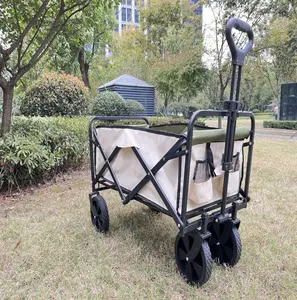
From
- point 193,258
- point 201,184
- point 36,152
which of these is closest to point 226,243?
point 193,258

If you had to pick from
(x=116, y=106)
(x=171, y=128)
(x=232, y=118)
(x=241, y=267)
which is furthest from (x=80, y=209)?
(x=116, y=106)

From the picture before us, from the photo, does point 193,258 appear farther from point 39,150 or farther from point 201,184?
point 39,150

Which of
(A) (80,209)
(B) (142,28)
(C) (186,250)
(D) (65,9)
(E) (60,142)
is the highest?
(B) (142,28)

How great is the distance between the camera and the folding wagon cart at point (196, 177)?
4.46 ft

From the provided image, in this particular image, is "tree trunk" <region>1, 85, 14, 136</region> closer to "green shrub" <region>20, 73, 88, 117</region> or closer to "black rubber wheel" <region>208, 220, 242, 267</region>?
"green shrub" <region>20, 73, 88, 117</region>

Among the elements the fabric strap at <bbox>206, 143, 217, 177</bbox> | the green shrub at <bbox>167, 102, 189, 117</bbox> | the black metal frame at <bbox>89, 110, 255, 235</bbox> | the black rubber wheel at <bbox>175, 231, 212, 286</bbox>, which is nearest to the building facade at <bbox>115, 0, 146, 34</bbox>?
the green shrub at <bbox>167, 102, 189, 117</bbox>

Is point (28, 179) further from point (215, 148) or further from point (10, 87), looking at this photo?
point (215, 148)

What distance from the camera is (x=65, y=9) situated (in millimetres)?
3400

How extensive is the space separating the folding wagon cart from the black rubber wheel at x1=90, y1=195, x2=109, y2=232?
317mm

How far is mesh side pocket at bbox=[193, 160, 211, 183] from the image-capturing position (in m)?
1.38

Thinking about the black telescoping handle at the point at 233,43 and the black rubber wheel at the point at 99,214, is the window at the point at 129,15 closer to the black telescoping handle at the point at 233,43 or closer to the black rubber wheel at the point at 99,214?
the black rubber wheel at the point at 99,214

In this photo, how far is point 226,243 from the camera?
1660 mm

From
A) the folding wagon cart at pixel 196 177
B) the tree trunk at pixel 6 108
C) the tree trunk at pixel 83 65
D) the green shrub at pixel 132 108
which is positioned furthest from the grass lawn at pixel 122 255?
the tree trunk at pixel 83 65

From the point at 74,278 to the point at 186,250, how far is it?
0.74 meters
